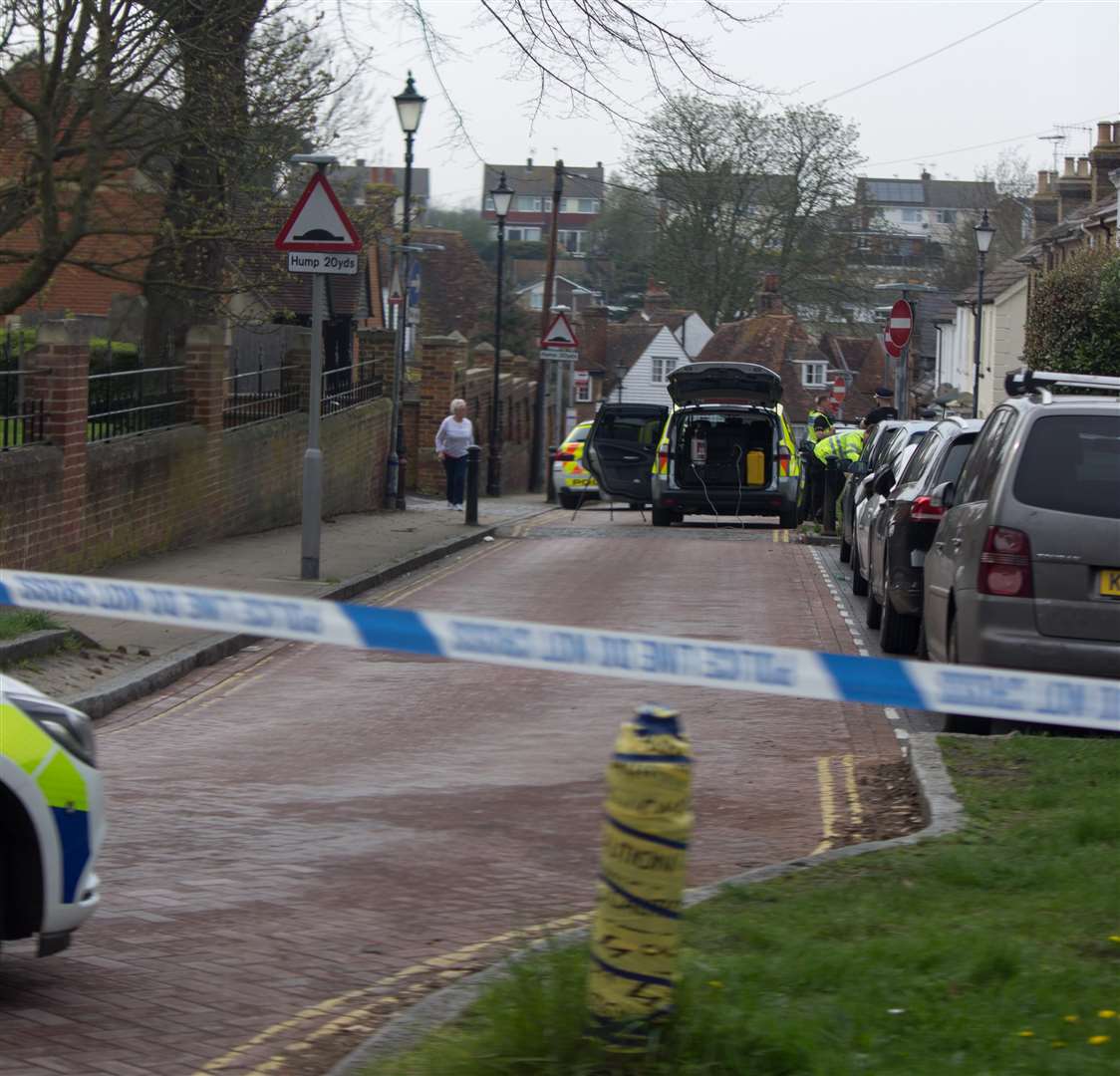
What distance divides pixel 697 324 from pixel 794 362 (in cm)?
1186

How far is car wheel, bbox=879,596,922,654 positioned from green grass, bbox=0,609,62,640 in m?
5.59

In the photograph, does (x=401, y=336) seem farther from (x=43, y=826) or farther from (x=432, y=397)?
(x=43, y=826)

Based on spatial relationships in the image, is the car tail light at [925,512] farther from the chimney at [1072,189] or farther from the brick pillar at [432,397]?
the chimney at [1072,189]


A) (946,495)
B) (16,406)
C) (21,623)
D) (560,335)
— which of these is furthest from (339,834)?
(560,335)

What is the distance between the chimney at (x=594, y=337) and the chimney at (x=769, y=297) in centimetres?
1459

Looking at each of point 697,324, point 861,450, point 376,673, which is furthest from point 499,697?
point 697,324

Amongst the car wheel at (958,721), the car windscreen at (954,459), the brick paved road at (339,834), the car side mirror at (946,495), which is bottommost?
the brick paved road at (339,834)

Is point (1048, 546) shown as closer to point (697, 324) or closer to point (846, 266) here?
point (846, 266)

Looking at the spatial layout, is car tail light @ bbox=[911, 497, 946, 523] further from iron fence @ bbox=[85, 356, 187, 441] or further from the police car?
the police car

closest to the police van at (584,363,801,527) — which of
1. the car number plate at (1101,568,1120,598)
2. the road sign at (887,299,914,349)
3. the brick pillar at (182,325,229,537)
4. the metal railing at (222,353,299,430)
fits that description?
the road sign at (887,299,914,349)

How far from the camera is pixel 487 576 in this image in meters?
17.9

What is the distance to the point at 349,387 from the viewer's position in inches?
A: 979

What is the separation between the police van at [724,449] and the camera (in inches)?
1022

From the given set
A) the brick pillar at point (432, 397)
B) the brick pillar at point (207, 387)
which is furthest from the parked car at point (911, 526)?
the brick pillar at point (432, 397)
